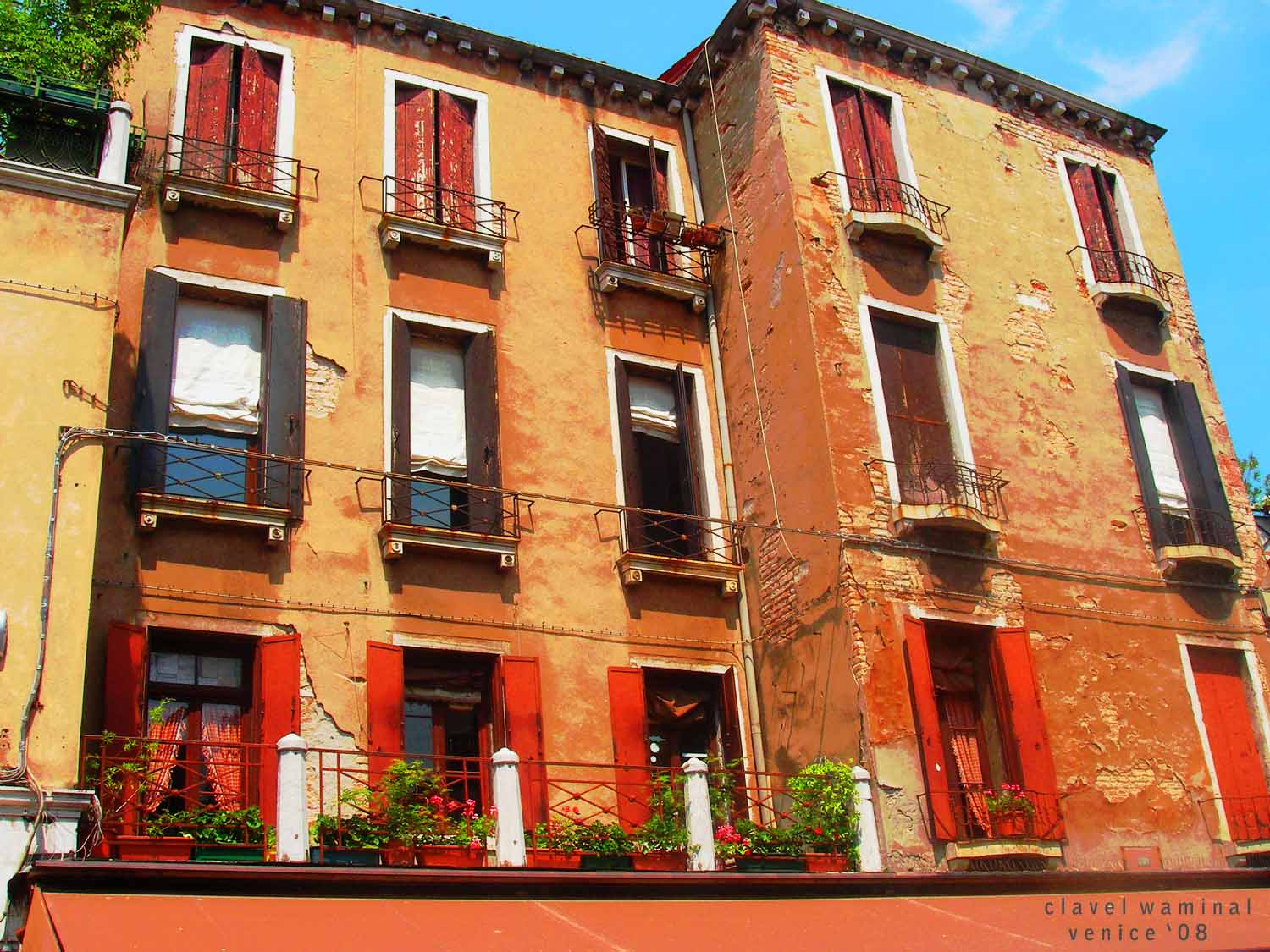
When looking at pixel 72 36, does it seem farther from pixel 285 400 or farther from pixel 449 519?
pixel 449 519

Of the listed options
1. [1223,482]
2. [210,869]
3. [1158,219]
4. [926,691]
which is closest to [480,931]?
[210,869]

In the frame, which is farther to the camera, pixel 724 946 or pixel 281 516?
pixel 281 516

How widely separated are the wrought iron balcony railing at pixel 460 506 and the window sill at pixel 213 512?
45.5 inches

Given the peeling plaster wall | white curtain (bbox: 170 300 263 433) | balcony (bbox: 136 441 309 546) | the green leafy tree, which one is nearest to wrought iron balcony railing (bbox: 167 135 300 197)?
the green leafy tree

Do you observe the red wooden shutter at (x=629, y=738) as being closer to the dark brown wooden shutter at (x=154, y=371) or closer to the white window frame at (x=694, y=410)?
the white window frame at (x=694, y=410)

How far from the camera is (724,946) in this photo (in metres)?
9.94

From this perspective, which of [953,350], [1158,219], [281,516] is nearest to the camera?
[281,516]

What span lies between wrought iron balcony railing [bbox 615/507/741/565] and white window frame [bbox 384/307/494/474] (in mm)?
2305

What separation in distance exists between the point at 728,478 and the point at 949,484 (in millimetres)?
2268

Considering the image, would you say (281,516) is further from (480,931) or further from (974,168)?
(974,168)

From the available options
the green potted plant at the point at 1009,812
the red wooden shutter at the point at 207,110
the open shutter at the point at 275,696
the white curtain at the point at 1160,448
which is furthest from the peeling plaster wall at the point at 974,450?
the red wooden shutter at the point at 207,110

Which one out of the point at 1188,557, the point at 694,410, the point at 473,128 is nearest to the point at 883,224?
the point at 694,410

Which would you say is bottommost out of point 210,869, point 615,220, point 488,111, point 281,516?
point 210,869

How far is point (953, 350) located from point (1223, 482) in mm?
3837
